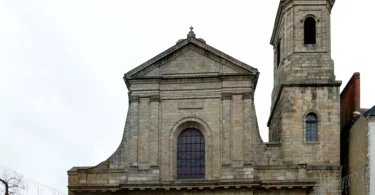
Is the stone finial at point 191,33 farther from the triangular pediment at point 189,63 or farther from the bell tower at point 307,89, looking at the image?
the bell tower at point 307,89

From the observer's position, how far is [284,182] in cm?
3647

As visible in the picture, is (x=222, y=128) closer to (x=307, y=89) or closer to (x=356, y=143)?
(x=307, y=89)

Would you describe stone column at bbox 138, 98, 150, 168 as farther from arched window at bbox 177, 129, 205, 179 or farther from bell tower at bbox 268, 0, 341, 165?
bell tower at bbox 268, 0, 341, 165

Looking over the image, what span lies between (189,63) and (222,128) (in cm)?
324

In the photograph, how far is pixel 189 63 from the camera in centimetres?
3856

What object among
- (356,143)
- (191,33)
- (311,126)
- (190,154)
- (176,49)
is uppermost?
(191,33)

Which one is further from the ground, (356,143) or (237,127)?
(237,127)

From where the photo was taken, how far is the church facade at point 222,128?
36.8 m

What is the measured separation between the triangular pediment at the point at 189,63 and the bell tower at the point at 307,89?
8.14 ft

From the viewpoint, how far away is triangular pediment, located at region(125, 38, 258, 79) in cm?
3816

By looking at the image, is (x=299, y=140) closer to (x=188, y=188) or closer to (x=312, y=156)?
(x=312, y=156)

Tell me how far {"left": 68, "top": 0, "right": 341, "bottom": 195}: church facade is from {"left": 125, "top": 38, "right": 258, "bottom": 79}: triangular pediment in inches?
1.7

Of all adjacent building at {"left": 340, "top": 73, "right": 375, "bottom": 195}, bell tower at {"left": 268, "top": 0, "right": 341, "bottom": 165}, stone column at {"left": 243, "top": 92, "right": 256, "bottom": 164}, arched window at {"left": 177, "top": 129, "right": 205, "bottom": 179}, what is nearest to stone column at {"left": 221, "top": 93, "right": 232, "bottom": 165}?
stone column at {"left": 243, "top": 92, "right": 256, "bottom": 164}

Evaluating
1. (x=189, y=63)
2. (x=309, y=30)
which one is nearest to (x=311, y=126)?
(x=309, y=30)
